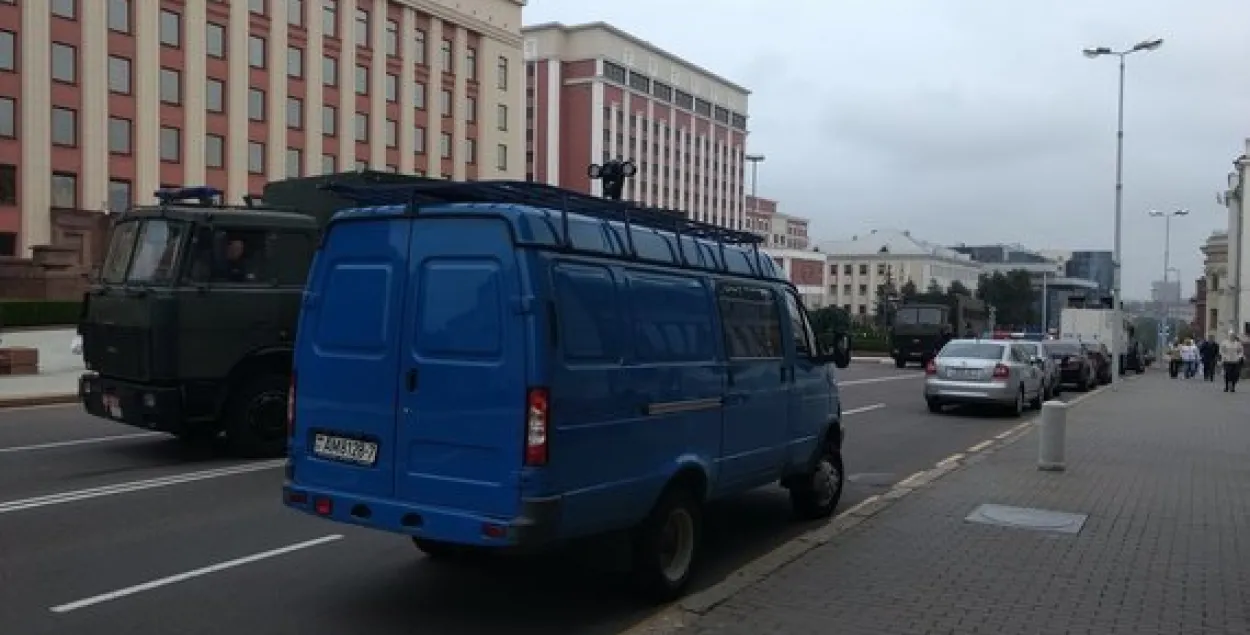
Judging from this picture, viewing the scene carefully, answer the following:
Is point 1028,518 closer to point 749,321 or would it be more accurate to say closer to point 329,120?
point 749,321

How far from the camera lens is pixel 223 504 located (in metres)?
9.13

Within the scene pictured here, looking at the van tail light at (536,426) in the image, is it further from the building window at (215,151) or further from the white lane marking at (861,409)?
the building window at (215,151)

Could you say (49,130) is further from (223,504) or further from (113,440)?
(223,504)

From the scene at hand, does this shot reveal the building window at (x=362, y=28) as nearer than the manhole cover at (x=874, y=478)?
No

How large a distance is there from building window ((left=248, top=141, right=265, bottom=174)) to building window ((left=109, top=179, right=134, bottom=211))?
807cm

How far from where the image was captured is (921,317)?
4262cm

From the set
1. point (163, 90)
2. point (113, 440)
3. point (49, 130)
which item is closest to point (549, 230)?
point (113, 440)

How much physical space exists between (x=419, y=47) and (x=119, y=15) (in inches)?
949

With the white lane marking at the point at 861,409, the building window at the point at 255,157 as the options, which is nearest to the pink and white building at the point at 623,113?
the building window at the point at 255,157

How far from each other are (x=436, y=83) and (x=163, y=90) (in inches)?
904

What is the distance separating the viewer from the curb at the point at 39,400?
16.9 metres

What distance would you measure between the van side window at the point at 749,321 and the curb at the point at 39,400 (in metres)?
13.8

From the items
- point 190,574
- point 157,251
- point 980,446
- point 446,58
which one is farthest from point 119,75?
point 190,574

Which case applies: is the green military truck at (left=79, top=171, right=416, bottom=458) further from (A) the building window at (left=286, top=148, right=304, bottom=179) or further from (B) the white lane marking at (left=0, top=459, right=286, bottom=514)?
(A) the building window at (left=286, top=148, right=304, bottom=179)
